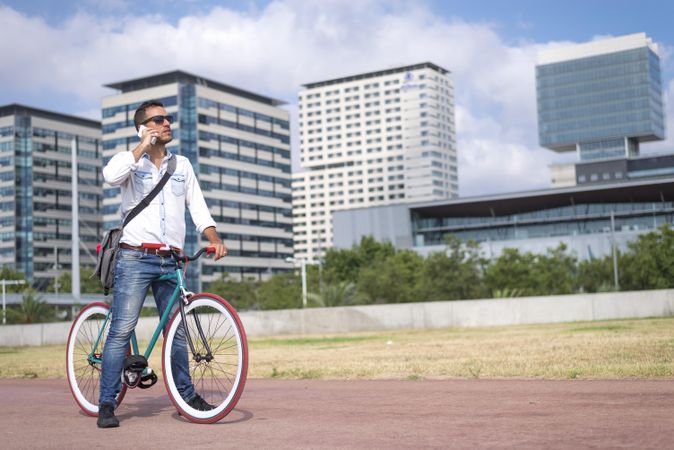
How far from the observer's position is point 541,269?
52312mm

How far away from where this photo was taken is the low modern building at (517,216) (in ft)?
294

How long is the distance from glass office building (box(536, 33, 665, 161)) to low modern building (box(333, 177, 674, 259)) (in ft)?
309

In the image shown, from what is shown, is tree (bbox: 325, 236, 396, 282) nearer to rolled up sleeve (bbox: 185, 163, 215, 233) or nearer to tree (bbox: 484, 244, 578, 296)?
tree (bbox: 484, 244, 578, 296)

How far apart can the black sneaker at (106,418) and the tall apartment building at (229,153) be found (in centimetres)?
10760

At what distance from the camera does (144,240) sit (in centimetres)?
519

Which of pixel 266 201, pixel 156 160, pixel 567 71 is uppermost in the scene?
pixel 567 71

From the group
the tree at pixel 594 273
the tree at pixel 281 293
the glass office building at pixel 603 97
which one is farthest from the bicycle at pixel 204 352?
the glass office building at pixel 603 97

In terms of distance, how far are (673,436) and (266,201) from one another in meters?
134

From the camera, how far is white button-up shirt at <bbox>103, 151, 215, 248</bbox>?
5188mm

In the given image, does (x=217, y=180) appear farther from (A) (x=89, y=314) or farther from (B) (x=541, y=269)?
(A) (x=89, y=314)

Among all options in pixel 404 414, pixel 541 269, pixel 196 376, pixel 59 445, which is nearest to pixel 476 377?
pixel 404 414

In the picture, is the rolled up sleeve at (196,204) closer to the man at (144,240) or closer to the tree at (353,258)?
the man at (144,240)

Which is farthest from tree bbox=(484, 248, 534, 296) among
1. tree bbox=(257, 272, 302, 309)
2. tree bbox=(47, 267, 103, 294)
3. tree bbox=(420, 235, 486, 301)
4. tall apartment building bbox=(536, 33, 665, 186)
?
tall apartment building bbox=(536, 33, 665, 186)

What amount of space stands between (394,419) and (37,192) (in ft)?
445
